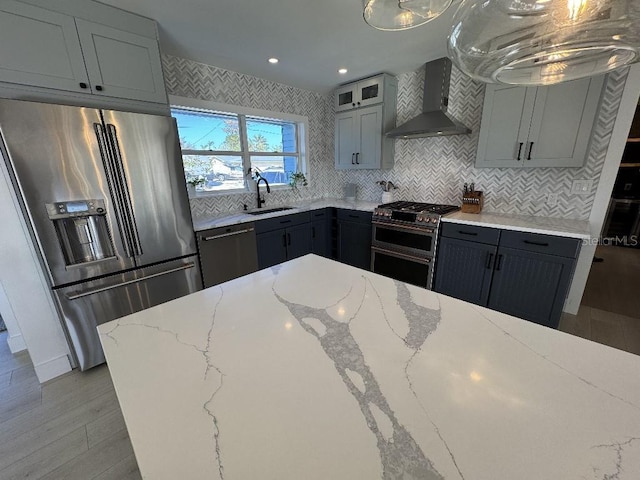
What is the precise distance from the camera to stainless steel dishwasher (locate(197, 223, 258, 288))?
7.97 feet

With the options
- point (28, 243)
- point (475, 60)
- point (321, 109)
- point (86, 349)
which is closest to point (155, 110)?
point (28, 243)

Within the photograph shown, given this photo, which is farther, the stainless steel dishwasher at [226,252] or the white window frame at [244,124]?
the white window frame at [244,124]

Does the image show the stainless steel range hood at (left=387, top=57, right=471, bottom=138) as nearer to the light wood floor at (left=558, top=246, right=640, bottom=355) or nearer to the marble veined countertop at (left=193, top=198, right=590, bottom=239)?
the marble veined countertop at (left=193, top=198, right=590, bottom=239)

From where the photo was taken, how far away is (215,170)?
3.08 meters

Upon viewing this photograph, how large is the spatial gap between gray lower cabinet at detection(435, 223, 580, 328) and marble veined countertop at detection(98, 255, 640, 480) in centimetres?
169

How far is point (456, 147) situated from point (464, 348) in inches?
112

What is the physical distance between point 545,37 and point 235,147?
3.00 meters

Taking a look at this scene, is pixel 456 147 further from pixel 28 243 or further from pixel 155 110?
pixel 28 243

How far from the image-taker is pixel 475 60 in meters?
0.87

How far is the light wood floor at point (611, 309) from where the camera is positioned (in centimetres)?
225

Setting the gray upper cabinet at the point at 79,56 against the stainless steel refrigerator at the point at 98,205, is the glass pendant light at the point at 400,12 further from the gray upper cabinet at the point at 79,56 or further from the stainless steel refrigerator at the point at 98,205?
the gray upper cabinet at the point at 79,56

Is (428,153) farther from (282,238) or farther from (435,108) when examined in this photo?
(282,238)

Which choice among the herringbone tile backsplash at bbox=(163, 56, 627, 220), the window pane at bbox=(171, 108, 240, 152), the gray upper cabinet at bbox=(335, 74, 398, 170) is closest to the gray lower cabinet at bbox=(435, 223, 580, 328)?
the herringbone tile backsplash at bbox=(163, 56, 627, 220)

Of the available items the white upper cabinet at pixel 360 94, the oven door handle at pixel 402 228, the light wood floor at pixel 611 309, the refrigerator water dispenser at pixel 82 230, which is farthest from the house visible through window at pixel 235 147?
the light wood floor at pixel 611 309
